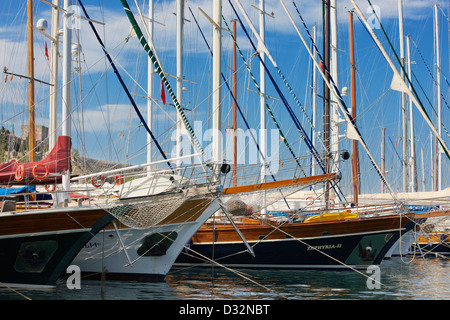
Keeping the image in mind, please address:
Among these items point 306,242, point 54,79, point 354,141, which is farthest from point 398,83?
point 354,141

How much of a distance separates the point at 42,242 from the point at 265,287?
616 cm

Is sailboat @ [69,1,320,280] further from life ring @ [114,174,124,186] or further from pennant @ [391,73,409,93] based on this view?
pennant @ [391,73,409,93]

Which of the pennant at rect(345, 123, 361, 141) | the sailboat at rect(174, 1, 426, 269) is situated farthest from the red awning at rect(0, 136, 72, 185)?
the pennant at rect(345, 123, 361, 141)

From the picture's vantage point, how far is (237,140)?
30.0 meters

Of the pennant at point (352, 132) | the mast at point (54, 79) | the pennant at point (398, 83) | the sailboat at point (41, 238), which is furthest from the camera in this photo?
the mast at point (54, 79)

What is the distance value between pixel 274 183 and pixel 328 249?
6.16m

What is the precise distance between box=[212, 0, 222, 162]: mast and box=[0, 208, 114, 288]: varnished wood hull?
3.97 metres

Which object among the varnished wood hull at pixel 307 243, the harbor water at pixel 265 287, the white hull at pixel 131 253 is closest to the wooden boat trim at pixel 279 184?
the white hull at pixel 131 253

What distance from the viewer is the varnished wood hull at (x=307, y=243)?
20.7 meters

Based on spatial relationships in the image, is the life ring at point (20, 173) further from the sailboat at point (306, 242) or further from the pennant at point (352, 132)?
the pennant at point (352, 132)

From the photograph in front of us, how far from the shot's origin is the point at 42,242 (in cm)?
1475

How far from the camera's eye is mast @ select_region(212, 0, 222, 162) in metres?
16.8

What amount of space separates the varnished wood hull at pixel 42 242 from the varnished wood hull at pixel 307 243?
6.62m
